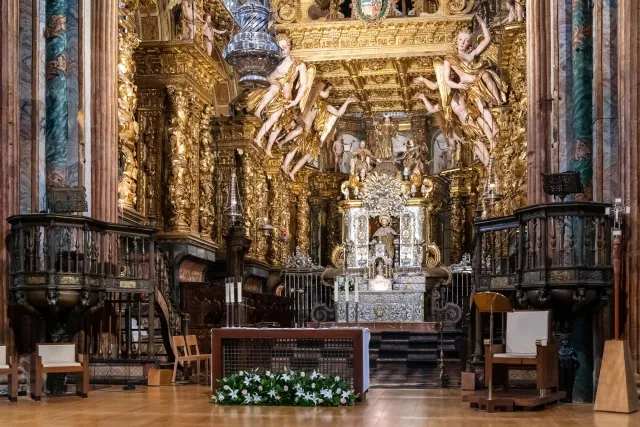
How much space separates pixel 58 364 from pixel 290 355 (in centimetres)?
254

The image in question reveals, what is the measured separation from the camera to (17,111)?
12.5 meters

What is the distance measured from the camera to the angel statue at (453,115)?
27.2 m

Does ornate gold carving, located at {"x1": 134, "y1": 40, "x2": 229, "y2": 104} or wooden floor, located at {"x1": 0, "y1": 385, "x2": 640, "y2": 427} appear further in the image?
ornate gold carving, located at {"x1": 134, "y1": 40, "x2": 229, "y2": 104}

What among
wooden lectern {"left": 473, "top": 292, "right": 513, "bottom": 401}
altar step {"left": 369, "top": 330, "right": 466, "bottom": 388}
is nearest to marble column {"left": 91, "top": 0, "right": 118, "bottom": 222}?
altar step {"left": 369, "top": 330, "right": 466, "bottom": 388}

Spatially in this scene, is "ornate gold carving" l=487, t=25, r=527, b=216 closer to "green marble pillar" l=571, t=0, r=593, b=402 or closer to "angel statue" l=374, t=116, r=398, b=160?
"green marble pillar" l=571, t=0, r=593, b=402

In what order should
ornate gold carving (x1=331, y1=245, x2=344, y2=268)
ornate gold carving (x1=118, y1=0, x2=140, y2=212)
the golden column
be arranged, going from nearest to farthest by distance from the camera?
ornate gold carving (x1=118, y1=0, x2=140, y2=212), ornate gold carving (x1=331, y1=245, x2=344, y2=268), the golden column

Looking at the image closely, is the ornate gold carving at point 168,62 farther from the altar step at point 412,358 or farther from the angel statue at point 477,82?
the angel statue at point 477,82

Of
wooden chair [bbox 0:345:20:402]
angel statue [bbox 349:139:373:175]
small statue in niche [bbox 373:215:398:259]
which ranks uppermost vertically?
angel statue [bbox 349:139:373:175]

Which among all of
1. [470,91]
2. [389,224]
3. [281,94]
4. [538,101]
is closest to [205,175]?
[281,94]

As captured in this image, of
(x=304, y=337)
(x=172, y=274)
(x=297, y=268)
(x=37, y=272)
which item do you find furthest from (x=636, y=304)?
(x=297, y=268)

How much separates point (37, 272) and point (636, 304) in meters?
6.47

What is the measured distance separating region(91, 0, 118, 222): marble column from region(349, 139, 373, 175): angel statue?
1661 cm

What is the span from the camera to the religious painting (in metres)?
22.5

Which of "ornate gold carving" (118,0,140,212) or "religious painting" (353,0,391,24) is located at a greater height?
"religious painting" (353,0,391,24)
